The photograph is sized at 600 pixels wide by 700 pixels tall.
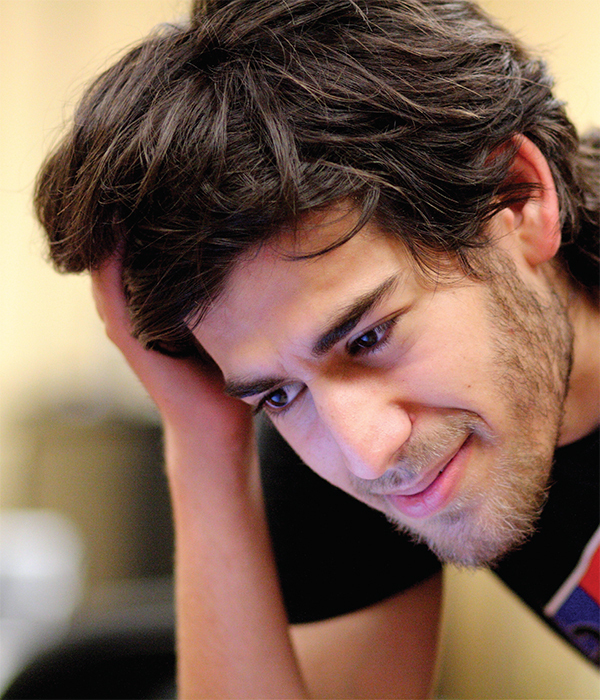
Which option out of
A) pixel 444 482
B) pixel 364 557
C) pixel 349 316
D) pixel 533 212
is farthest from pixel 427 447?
pixel 364 557

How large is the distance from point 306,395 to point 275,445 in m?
0.48

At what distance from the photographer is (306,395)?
1.01m

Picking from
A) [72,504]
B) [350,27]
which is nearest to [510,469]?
[350,27]

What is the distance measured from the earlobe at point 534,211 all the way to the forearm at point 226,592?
0.65m

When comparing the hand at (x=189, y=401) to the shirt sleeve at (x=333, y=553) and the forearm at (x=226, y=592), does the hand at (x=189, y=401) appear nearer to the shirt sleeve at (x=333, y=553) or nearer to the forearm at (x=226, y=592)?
the forearm at (x=226, y=592)

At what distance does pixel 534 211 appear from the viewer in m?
1.05

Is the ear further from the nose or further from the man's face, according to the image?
the nose

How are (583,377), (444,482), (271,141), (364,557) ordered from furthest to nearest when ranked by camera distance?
(364,557) < (583,377) < (444,482) < (271,141)

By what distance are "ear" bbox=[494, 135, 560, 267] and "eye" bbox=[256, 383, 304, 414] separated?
0.39 metres

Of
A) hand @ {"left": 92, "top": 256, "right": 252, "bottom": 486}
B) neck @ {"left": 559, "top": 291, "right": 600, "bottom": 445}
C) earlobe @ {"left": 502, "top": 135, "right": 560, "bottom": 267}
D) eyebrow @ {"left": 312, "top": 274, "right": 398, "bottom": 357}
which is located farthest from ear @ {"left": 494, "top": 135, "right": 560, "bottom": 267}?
hand @ {"left": 92, "top": 256, "right": 252, "bottom": 486}

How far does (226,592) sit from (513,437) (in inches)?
23.6

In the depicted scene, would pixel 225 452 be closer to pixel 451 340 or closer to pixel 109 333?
pixel 109 333

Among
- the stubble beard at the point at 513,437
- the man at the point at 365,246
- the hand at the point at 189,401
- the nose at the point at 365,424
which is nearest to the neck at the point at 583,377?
the man at the point at 365,246

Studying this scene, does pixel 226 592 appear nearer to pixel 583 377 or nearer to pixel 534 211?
pixel 583 377
